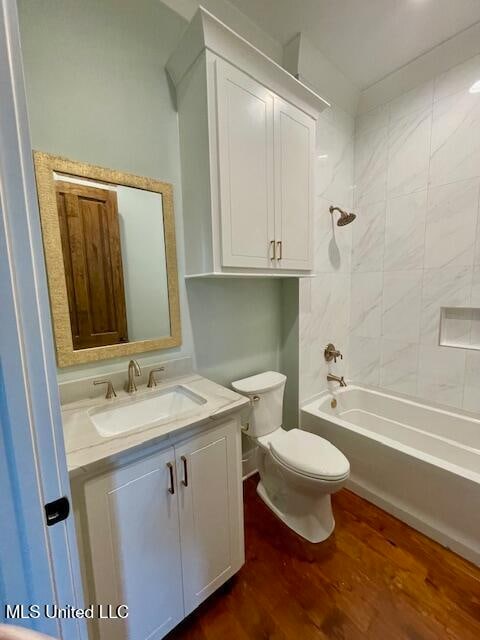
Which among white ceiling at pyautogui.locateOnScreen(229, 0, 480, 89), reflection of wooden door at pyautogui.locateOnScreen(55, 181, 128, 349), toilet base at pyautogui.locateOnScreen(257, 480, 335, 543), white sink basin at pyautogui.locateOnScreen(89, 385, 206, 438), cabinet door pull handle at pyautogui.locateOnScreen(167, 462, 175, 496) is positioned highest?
white ceiling at pyautogui.locateOnScreen(229, 0, 480, 89)

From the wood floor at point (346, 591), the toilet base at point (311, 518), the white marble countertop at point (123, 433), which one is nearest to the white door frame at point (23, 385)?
the white marble countertop at point (123, 433)

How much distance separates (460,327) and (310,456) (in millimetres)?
1396

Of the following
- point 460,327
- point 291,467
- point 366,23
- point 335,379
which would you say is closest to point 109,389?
point 291,467

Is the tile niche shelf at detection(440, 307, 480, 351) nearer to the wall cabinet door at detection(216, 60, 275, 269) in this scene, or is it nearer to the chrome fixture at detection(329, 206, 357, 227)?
the chrome fixture at detection(329, 206, 357, 227)

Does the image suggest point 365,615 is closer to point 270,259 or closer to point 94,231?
point 270,259

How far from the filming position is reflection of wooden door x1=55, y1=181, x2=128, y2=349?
3.78 ft

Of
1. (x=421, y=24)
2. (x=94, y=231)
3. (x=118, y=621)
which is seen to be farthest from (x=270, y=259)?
(x=421, y=24)

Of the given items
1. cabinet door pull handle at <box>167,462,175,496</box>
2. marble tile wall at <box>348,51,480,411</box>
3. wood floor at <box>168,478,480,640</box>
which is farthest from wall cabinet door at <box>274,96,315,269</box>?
wood floor at <box>168,478,480,640</box>

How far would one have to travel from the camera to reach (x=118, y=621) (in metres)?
0.89

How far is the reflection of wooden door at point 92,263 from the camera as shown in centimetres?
115

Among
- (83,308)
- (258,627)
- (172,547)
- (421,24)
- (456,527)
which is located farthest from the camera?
(421,24)

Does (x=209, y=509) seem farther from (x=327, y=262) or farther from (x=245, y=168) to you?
(x=327, y=262)

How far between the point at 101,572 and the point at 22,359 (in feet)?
2.61

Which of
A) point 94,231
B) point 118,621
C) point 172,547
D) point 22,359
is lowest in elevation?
point 118,621
